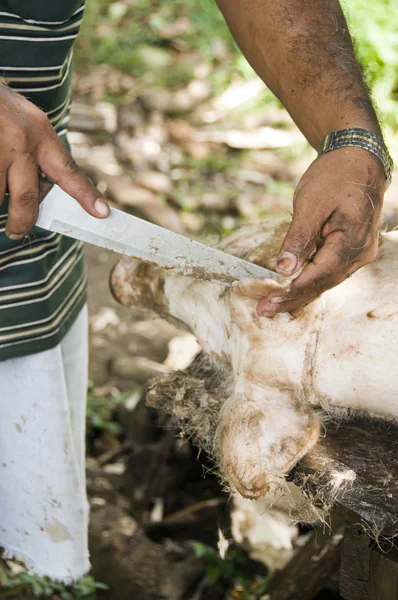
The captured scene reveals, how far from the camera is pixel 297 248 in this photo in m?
1.52

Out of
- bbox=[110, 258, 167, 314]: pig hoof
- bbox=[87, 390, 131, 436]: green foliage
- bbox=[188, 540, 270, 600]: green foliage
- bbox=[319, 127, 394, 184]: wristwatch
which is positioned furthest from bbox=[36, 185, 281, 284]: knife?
bbox=[87, 390, 131, 436]: green foliage

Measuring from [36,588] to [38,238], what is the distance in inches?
50.9

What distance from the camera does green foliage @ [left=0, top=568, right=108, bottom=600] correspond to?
2.38 metres

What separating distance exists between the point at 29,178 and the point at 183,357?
2.46 metres

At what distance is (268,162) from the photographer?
598 centimetres

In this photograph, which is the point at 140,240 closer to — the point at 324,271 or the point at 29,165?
the point at 29,165

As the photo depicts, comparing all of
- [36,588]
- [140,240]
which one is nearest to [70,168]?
[140,240]

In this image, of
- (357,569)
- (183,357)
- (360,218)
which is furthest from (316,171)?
(183,357)

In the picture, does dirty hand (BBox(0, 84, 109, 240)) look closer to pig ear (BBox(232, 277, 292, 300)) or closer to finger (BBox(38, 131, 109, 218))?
finger (BBox(38, 131, 109, 218))

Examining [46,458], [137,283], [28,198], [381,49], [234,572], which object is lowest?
[234,572]

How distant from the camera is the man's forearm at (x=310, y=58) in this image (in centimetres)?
178

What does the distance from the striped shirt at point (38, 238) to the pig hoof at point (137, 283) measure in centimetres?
18

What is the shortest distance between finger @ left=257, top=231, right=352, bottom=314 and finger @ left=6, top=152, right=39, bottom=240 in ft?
2.03

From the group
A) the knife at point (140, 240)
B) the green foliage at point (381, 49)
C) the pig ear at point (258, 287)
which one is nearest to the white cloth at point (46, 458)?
the knife at point (140, 240)
